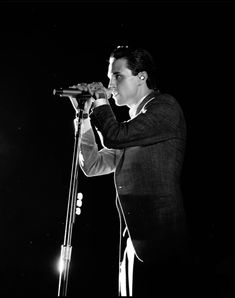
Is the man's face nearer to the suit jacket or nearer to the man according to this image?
the man

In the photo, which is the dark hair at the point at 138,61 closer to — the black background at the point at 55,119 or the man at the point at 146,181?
the man at the point at 146,181

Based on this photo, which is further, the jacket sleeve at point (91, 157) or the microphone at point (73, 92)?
the jacket sleeve at point (91, 157)

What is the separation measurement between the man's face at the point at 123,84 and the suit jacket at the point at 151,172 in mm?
129

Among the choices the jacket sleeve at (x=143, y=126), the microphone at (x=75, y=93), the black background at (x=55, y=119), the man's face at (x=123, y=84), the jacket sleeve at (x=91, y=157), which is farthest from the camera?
the black background at (x=55, y=119)

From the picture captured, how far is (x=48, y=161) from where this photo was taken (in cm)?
310

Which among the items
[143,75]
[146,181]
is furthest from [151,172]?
[143,75]

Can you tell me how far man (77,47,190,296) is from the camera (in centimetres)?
130

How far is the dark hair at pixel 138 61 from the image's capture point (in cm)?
184

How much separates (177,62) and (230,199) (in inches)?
47.4

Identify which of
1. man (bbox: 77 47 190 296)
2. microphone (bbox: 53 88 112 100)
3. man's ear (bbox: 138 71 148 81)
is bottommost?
man (bbox: 77 47 190 296)

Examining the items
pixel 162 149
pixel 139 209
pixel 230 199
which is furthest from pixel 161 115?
pixel 230 199

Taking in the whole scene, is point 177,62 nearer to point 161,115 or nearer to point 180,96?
point 180,96

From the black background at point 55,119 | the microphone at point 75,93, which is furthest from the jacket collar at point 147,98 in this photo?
the black background at point 55,119

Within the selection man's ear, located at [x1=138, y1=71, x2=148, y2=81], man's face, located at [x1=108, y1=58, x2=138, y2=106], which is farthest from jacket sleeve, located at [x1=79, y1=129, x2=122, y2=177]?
man's ear, located at [x1=138, y1=71, x2=148, y2=81]
